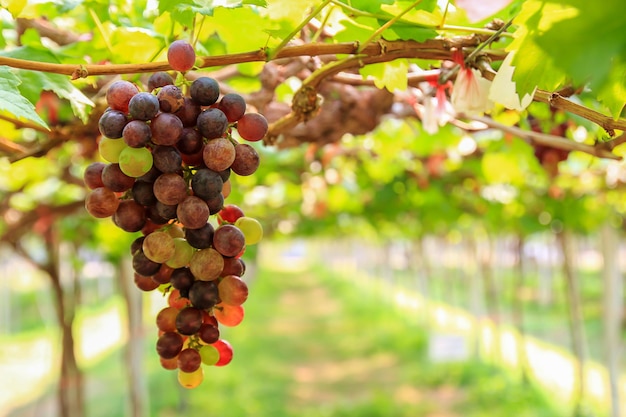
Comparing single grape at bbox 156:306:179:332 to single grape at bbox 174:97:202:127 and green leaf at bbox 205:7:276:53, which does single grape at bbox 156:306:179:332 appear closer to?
single grape at bbox 174:97:202:127

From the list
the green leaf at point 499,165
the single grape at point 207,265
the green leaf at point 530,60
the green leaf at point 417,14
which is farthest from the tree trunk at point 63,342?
the green leaf at point 530,60

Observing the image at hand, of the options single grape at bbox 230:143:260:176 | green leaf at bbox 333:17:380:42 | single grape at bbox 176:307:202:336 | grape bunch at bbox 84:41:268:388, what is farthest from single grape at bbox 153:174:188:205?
green leaf at bbox 333:17:380:42

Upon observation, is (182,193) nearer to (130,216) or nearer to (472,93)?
(130,216)

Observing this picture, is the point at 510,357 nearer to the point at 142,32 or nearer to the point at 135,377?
the point at 135,377

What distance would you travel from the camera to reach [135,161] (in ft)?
3.24

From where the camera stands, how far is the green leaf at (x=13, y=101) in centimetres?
98

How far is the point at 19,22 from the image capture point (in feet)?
5.92

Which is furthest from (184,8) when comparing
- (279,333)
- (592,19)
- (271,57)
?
(279,333)

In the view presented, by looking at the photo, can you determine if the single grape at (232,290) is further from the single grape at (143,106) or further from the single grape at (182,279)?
the single grape at (143,106)

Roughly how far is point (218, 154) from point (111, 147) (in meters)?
0.18

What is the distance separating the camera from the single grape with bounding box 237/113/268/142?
3.56 ft

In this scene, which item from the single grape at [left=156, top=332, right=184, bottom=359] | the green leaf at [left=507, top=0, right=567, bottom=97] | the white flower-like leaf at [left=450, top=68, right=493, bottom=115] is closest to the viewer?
the green leaf at [left=507, top=0, right=567, bottom=97]

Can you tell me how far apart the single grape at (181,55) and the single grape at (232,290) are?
1.21 ft

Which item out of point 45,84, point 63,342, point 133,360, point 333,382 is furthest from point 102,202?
point 333,382
